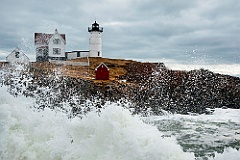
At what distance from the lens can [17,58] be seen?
137 ft

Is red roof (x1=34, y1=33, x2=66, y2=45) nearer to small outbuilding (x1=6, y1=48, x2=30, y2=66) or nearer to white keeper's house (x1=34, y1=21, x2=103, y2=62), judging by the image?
white keeper's house (x1=34, y1=21, x2=103, y2=62)

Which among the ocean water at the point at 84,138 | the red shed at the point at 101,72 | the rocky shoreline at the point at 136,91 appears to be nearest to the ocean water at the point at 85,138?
the ocean water at the point at 84,138

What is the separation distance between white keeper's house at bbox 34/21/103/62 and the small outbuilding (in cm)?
267

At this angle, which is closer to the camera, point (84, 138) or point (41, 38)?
point (84, 138)

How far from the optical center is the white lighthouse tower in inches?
1756

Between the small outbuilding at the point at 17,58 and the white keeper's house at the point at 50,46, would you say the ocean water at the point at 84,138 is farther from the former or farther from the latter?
the white keeper's house at the point at 50,46

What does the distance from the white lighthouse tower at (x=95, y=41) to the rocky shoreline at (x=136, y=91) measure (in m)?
9.67

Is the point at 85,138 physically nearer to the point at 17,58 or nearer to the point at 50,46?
the point at 17,58

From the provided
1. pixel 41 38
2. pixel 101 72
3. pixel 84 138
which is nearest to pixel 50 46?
pixel 41 38

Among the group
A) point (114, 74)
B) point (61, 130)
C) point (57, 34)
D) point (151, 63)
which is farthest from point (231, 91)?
point (61, 130)

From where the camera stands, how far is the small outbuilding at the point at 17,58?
4016 centimetres

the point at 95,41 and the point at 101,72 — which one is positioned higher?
the point at 95,41

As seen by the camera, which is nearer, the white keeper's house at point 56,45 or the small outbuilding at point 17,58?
the small outbuilding at point 17,58

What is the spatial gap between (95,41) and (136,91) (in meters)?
19.3
